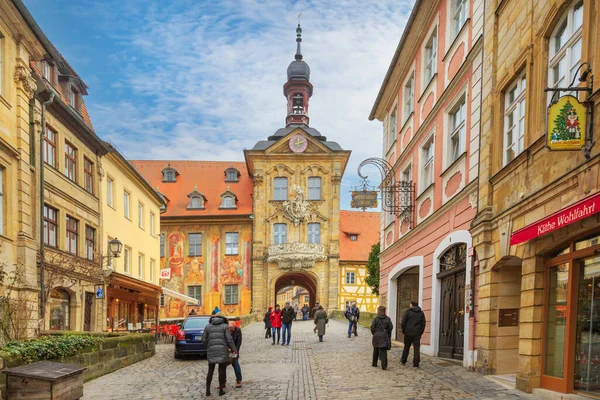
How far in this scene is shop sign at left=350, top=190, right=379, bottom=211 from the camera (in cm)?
1811

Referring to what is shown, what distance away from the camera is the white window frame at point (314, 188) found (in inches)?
1788

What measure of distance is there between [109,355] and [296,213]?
31.5 m

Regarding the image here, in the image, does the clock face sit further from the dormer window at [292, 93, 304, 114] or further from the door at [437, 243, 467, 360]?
the door at [437, 243, 467, 360]

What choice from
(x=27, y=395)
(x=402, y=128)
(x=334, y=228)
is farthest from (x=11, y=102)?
(x=334, y=228)

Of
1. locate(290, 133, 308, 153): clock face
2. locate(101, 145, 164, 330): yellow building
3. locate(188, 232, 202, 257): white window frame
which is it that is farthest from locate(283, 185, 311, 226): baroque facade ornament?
locate(101, 145, 164, 330): yellow building

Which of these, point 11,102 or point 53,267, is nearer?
point 11,102

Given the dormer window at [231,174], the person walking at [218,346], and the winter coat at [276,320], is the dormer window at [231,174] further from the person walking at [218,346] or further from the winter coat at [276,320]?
the person walking at [218,346]

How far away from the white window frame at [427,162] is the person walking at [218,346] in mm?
8204

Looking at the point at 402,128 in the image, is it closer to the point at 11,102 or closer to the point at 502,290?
the point at 502,290

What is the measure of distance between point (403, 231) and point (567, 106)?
12.3 m

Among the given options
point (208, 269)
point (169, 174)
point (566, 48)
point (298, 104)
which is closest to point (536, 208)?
point (566, 48)

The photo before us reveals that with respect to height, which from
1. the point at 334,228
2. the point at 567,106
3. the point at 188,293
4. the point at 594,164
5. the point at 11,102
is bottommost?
the point at 188,293

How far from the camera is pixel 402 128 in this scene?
19.8m

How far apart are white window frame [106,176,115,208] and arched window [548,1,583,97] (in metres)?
20.7
